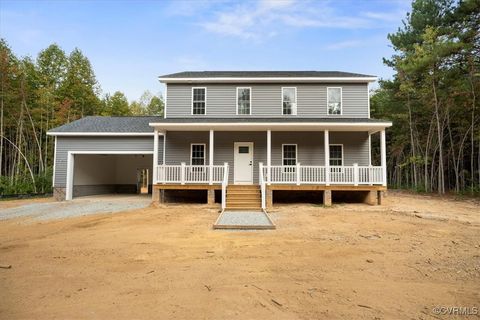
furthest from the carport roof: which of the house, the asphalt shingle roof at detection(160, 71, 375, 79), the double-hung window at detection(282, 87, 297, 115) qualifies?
the asphalt shingle roof at detection(160, 71, 375, 79)

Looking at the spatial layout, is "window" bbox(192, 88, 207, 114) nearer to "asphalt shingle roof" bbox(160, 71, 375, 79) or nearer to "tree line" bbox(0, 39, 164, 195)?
"asphalt shingle roof" bbox(160, 71, 375, 79)

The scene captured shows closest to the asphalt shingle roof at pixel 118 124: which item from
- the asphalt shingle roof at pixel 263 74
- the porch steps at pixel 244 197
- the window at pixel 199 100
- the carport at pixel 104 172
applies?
the window at pixel 199 100

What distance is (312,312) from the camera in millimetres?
3107

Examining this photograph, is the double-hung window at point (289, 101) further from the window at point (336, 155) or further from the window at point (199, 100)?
the window at point (199, 100)

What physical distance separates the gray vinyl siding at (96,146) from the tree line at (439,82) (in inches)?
673

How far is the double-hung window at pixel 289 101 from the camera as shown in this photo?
14.1m

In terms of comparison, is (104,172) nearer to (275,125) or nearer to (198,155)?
(198,155)

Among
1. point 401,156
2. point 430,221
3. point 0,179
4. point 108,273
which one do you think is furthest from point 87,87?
point 401,156

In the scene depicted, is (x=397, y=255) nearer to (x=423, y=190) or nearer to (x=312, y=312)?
(x=312, y=312)

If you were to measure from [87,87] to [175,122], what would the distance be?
20022 mm

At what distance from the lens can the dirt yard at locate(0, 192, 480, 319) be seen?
322 cm

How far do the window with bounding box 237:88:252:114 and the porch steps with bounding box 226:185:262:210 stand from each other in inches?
162

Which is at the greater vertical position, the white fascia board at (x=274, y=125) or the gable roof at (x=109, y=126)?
the gable roof at (x=109, y=126)

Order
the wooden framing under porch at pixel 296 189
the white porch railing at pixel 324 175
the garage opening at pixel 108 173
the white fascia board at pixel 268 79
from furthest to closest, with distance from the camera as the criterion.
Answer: the garage opening at pixel 108 173 < the white fascia board at pixel 268 79 < the white porch railing at pixel 324 175 < the wooden framing under porch at pixel 296 189
